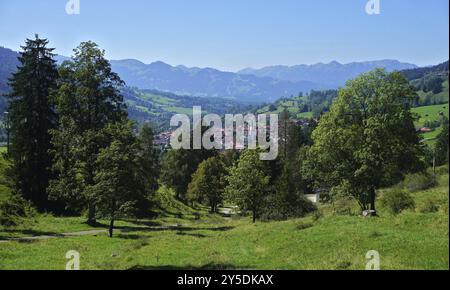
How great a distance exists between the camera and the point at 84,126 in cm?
4784

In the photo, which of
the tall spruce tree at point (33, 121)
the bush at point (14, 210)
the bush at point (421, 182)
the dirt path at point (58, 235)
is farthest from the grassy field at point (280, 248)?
the bush at point (421, 182)

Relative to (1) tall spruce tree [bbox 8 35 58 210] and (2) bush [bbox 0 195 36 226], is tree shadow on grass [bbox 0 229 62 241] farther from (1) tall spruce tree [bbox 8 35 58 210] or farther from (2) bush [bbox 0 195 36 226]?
(1) tall spruce tree [bbox 8 35 58 210]

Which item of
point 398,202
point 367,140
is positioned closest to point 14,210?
point 367,140

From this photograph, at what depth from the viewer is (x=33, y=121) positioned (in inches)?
2032

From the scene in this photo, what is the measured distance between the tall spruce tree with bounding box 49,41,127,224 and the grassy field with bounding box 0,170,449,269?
910 cm

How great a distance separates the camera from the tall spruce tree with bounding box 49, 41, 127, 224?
4506 centimetres

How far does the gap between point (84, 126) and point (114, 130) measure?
7.06m

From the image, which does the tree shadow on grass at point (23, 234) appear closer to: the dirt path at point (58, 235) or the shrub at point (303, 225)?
the dirt path at point (58, 235)

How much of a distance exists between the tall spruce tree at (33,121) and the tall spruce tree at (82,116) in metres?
3.36

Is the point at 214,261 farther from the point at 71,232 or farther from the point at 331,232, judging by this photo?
the point at 71,232

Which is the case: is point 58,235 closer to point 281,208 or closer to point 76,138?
point 76,138

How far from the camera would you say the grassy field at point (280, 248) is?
817 inches

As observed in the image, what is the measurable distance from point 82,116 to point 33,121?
7.91 metres

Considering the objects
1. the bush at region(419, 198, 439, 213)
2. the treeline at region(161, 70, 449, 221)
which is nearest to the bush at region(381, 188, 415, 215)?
the treeline at region(161, 70, 449, 221)
